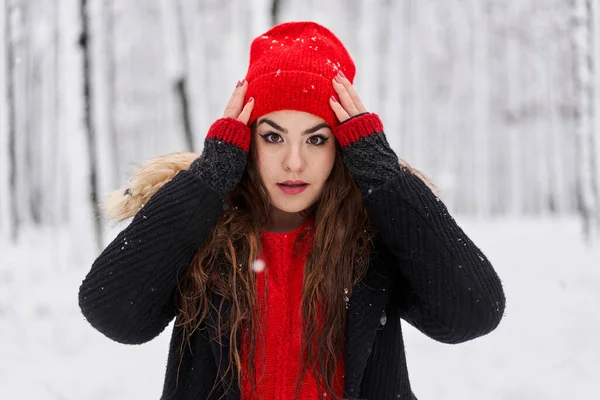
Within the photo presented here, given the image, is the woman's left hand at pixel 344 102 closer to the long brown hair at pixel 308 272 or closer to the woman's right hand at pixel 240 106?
the long brown hair at pixel 308 272

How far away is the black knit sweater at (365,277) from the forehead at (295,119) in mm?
92

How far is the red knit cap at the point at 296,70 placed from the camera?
1978 mm

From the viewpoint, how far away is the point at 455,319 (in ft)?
6.05

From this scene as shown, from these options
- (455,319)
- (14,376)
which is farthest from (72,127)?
(455,319)

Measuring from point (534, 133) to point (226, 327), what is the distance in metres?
24.2

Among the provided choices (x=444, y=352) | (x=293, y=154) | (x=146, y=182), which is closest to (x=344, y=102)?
(x=293, y=154)

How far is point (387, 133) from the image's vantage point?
16438mm

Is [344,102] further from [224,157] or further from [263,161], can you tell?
[224,157]

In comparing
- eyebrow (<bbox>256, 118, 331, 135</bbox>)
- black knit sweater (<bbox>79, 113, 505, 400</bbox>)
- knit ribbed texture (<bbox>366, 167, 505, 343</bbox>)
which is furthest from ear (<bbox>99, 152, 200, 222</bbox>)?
knit ribbed texture (<bbox>366, 167, 505, 343</bbox>)

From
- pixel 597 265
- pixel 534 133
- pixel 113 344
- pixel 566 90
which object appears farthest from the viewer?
→ pixel 534 133

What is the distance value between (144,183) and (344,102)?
823 millimetres

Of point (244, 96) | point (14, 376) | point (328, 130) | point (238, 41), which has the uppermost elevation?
point (238, 41)

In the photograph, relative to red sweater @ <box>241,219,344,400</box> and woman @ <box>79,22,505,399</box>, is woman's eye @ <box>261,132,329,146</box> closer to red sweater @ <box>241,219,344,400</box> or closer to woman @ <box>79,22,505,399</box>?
woman @ <box>79,22,505,399</box>

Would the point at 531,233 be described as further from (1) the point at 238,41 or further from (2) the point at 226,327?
(2) the point at 226,327
